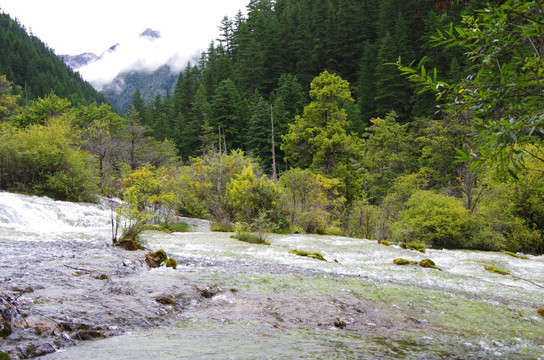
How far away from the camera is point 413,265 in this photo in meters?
11.1

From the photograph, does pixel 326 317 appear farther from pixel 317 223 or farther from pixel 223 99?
pixel 223 99

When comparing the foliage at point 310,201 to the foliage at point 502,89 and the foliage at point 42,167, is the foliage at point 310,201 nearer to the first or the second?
the foliage at point 42,167

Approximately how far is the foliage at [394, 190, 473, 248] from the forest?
0.27ft

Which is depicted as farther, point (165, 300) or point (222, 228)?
point (222, 228)

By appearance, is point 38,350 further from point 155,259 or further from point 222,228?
point 222,228

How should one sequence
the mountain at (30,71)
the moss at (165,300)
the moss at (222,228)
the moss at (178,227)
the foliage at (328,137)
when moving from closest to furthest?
the moss at (165,300)
the moss at (178,227)
the moss at (222,228)
the foliage at (328,137)
the mountain at (30,71)

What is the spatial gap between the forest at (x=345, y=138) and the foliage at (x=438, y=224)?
8 centimetres

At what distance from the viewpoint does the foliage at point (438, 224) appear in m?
17.7

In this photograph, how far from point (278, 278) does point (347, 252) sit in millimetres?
6268

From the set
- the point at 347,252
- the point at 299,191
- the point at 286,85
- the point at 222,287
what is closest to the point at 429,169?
the point at 299,191

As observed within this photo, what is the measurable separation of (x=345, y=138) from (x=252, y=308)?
2631 cm

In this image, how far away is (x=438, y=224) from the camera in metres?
17.8

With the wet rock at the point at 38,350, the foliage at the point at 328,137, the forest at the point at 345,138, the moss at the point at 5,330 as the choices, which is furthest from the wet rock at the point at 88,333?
the foliage at the point at 328,137

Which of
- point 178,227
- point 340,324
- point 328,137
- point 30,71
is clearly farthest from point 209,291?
point 30,71
